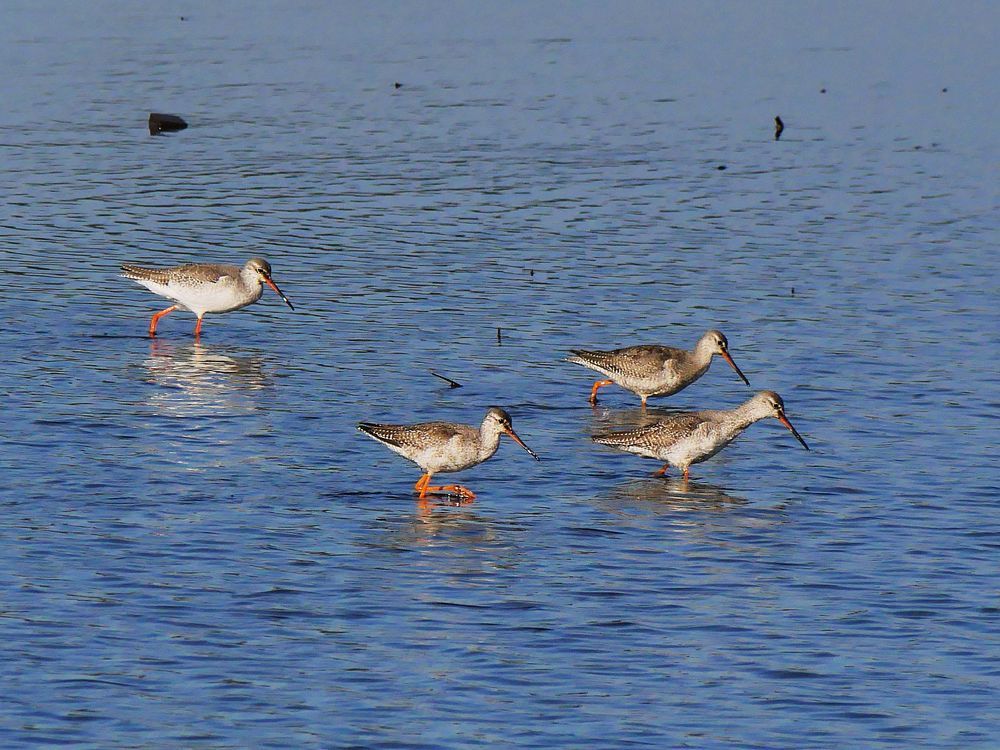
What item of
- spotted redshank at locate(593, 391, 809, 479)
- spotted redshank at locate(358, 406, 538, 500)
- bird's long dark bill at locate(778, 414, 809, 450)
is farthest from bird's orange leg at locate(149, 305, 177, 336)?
bird's long dark bill at locate(778, 414, 809, 450)

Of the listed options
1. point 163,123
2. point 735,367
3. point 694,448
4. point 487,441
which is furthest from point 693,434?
point 163,123

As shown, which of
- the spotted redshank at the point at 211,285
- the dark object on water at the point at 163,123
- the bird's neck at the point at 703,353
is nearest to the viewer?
the bird's neck at the point at 703,353

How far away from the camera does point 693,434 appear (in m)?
19.3

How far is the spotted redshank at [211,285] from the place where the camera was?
26.0 m

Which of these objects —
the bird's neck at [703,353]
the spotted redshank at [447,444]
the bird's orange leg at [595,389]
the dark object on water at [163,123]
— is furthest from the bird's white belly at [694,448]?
the dark object on water at [163,123]

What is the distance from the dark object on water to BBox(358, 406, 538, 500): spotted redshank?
21.9m

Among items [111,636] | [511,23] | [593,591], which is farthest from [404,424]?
[511,23]

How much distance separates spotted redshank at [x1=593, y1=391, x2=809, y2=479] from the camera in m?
19.3

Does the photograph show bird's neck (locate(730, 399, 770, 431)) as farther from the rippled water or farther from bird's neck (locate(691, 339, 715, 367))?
bird's neck (locate(691, 339, 715, 367))

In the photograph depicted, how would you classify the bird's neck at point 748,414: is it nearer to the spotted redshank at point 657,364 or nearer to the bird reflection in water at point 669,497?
the bird reflection in water at point 669,497

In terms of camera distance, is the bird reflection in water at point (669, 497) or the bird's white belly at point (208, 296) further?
the bird's white belly at point (208, 296)

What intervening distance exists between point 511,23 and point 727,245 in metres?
24.1

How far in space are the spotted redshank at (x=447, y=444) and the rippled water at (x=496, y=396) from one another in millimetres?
472

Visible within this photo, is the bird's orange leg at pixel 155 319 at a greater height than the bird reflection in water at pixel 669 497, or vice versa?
the bird's orange leg at pixel 155 319
